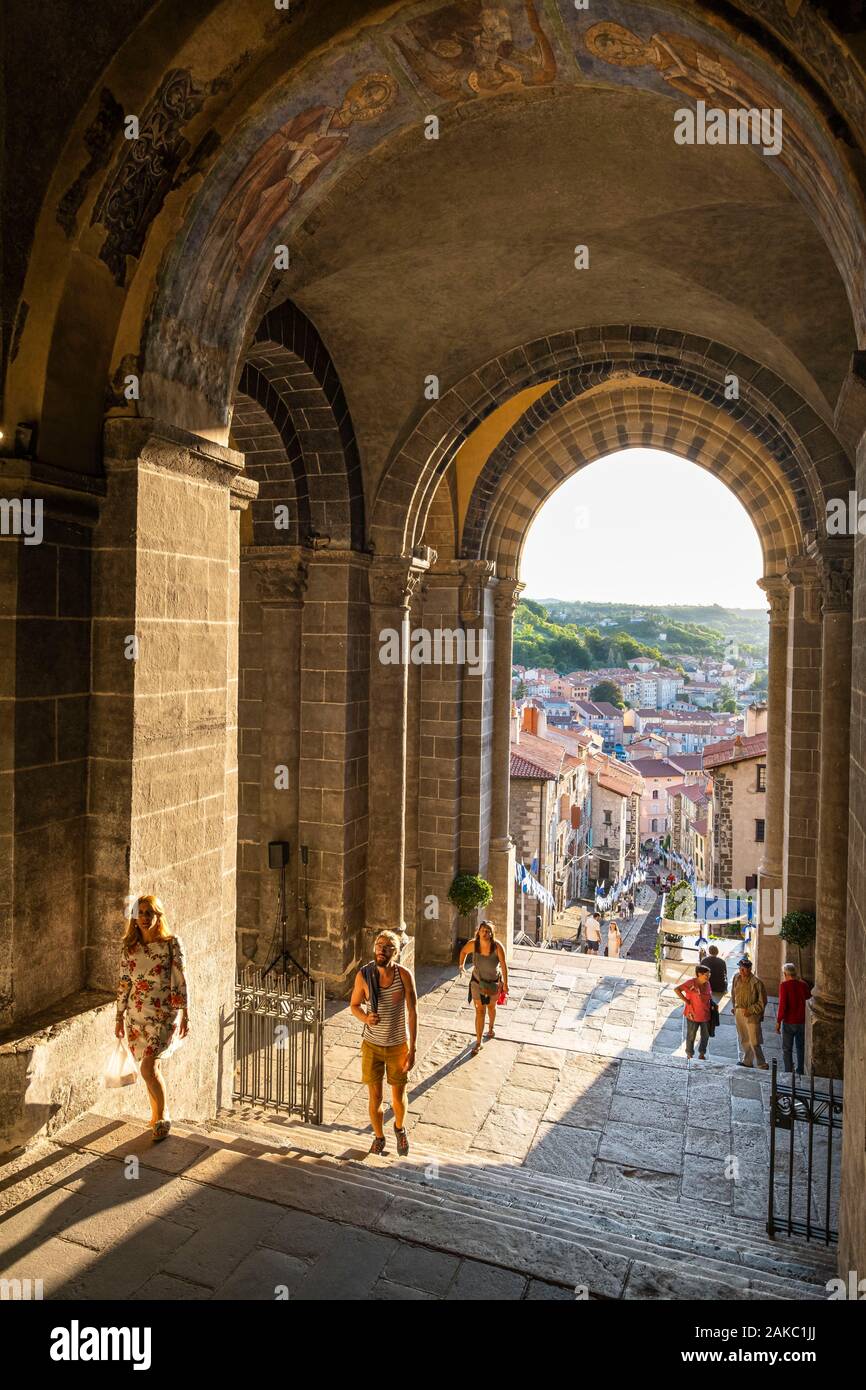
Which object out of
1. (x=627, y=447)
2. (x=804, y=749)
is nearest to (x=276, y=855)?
(x=804, y=749)

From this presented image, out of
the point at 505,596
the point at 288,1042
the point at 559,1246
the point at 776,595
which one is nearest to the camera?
the point at 559,1246

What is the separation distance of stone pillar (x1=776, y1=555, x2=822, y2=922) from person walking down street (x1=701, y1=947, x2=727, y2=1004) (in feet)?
4.87

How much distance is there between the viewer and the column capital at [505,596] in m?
14.2

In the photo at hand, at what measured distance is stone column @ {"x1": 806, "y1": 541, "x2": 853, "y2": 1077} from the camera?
9031 millimetres

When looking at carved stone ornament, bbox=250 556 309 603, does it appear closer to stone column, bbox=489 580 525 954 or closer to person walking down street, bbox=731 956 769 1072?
stone column, bbox=489 580 525 954

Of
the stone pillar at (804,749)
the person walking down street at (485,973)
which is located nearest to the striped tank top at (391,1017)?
the person walking down street at (485,973)

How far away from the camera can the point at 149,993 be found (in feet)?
14.6

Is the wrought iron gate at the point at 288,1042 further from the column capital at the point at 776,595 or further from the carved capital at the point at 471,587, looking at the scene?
the column capital at the point at 776,595

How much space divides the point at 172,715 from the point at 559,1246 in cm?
343

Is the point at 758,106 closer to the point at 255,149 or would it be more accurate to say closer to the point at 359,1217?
the point at 255,149

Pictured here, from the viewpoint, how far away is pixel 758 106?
4.53m

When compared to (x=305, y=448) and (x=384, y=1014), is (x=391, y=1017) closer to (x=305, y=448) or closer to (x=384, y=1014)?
(x=384, y=1014)
